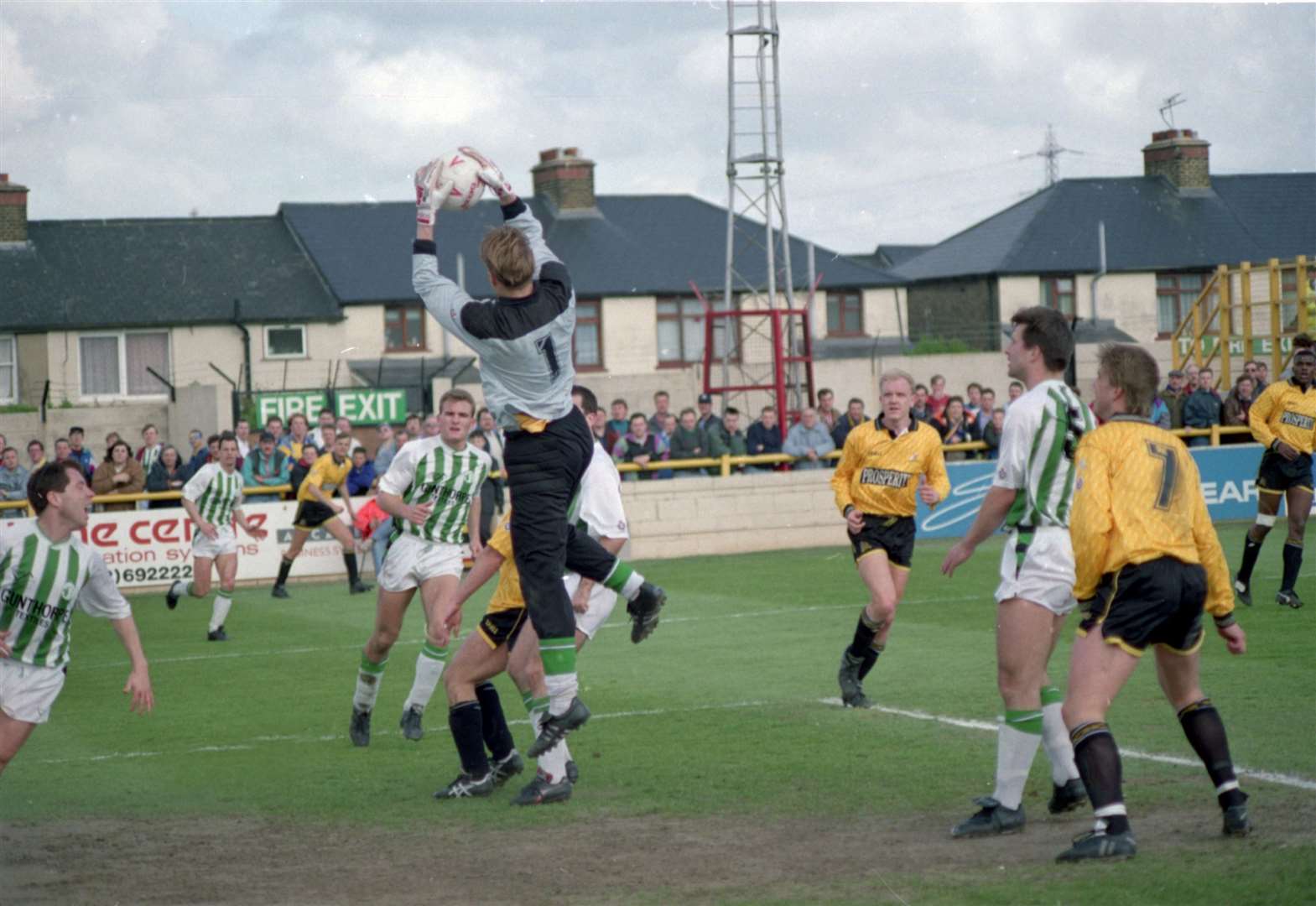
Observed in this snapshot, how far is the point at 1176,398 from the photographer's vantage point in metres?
25.7

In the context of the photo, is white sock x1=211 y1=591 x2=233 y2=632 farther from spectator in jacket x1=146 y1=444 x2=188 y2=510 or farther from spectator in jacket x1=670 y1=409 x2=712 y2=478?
spectator in jacket x1=670 y1=409 x2=712 y2=478

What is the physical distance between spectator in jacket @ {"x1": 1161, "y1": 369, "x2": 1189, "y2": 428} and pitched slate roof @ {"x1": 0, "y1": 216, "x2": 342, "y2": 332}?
83.4 ft

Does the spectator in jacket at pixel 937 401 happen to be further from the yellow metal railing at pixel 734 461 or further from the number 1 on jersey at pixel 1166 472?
the number 1 on jersey at pixel 1166 472

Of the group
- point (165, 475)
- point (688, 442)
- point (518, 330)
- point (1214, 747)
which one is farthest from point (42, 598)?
point (688, 442)

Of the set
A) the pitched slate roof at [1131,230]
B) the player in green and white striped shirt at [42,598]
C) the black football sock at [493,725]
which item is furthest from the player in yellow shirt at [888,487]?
the pitched slate roof at [1131,230]

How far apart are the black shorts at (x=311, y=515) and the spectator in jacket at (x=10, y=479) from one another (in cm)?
396

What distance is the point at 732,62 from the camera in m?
28.8

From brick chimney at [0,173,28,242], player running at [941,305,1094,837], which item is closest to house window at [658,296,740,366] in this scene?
brick chimney at [0,173,28,242]

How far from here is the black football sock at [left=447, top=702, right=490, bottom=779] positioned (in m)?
8.01

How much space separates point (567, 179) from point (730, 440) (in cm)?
2498

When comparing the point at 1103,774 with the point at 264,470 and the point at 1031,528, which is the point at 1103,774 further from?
the point at 264,470

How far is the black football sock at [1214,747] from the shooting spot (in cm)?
625

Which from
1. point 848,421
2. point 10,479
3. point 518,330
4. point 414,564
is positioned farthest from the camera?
point 848,421

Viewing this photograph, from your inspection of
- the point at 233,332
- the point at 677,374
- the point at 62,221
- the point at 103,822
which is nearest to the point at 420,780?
the point at 103,822
